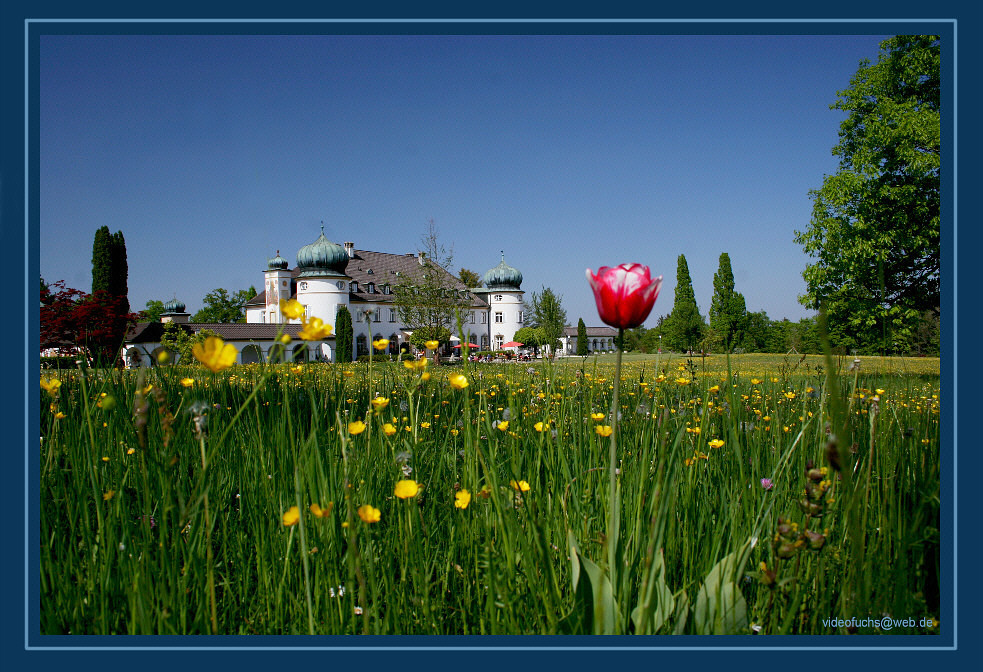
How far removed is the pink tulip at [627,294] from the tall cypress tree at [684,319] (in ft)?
3.47

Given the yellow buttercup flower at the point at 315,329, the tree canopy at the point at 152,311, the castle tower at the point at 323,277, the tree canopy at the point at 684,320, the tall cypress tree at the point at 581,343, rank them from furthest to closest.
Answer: the castle tower at the point at 323,277, the tall cypress tree at the point at 581,343, the tree canopy at the point at 152,311, the tree canopy at the point at 684,320, the yellow buttercup flower at the point at 315,329

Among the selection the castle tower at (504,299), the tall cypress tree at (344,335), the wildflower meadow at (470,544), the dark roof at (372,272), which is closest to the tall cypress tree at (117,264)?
the wildflower meadow at (470,544)

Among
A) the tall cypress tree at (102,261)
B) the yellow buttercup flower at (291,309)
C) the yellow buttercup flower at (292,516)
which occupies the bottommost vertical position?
the yellow buttercup flower at (292,516)

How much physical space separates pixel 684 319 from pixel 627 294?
57.4 inches

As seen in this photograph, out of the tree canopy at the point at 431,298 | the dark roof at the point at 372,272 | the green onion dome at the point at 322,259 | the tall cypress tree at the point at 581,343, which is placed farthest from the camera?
the dark roof at the point at 372,272

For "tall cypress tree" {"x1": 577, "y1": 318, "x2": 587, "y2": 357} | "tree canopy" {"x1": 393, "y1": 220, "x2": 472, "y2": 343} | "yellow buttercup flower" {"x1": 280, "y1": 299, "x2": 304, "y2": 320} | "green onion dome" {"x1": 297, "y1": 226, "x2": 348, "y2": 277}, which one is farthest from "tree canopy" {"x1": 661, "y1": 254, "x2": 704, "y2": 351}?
"green onion dome" {"x1": 297, "y1": 226, "x2": 348, "y2": 277}

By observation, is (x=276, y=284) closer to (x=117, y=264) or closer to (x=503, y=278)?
(x=503, y=278)

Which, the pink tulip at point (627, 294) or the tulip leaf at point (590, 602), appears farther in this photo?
the tulip leaf at point (590, 602)

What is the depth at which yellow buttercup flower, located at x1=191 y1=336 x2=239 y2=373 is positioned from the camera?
34.2 inches

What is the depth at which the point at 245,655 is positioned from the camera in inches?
40.3

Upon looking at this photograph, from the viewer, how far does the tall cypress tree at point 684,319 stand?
2012mm

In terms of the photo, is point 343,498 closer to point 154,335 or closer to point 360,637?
point 360,637

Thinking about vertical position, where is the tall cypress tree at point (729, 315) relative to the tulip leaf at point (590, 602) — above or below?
above
